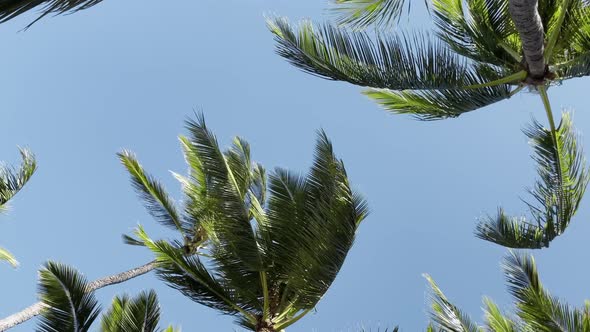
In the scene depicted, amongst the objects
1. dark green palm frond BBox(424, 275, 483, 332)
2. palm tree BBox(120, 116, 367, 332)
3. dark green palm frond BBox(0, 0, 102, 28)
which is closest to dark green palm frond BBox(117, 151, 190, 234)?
palm tree BBox(120, 116, 367, 332)

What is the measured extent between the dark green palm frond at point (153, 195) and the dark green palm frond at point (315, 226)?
81.7 inches

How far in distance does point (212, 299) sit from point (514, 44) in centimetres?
538

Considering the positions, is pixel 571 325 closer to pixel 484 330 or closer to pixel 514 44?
pixel 484 330

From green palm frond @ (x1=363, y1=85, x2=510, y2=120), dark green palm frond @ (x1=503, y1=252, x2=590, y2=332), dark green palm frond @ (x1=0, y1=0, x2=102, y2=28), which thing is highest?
green palm frond @ (x1=363, y1=85, x2=510, y2=120)

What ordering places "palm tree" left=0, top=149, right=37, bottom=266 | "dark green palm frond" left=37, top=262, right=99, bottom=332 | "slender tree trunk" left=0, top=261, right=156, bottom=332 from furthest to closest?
1. "palm tree" left=0, top=149, right=37, bottom=266
2. "slender tree trunk" left=0, top=261, right=156, bottom=332
3. "dark green palm frond" left=37, top=262, right=99, bottom=332

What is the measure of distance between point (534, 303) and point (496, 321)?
62 centimetres

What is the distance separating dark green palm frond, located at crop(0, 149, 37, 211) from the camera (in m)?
11.2

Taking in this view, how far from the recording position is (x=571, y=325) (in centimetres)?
793

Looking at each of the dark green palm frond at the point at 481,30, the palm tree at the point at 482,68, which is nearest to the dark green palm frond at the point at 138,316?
the palm tree at the point at 482,68

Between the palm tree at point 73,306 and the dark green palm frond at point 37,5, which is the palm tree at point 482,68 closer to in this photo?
the palm tree at point 73,306

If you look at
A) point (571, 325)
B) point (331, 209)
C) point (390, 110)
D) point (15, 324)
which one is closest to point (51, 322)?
point (15, 324)

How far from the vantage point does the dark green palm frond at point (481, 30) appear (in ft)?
25.9

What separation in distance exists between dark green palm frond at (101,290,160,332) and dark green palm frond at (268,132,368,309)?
1619 mm

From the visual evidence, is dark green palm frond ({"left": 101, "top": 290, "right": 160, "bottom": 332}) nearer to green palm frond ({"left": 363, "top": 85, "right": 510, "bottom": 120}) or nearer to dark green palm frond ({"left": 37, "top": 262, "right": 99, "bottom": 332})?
dark green palm frond ({"left": 37, "top": 262, "right": 99, "bottom": 332})
